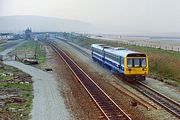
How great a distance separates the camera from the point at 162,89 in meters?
29.3

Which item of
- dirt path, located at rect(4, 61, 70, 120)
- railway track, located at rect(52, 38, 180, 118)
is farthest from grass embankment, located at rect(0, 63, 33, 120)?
railway track, located at rect(52, 38, 180, 118)

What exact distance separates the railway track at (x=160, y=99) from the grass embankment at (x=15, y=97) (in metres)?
8.41

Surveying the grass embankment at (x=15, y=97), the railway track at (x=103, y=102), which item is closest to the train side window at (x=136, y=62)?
the railway track at (x=103, y=102)

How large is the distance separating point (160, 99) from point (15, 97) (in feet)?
34.1

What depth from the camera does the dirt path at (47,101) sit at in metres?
20.6

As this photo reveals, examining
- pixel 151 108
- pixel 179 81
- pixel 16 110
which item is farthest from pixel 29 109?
pixel 179 81

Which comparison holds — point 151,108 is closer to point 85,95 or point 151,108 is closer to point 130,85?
point 85,95

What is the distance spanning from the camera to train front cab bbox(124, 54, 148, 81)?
3207cm

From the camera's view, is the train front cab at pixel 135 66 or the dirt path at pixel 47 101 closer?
the dirt path at pixel 47 101

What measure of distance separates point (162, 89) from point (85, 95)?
262 inches

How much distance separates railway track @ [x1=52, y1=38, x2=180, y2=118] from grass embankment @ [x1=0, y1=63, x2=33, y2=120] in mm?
8408

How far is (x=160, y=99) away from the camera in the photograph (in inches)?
987

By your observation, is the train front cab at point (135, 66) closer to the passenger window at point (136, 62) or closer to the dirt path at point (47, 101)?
the passenger window at point (136, 62)

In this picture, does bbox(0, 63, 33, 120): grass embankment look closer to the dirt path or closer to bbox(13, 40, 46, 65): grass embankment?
the dirt path
